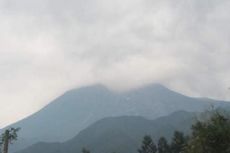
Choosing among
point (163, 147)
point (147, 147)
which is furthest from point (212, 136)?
point (147, 147)

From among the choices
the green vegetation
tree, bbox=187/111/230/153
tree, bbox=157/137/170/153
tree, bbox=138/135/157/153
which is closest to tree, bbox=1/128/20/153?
the green vegetation

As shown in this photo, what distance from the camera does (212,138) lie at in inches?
2133

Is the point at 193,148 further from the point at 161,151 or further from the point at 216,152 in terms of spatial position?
the point at 161,151

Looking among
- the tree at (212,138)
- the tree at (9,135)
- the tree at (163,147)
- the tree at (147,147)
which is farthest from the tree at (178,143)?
the tree at (212,138)

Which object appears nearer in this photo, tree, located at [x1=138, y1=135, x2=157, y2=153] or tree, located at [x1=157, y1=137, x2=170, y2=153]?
tree, located at [x1=157, y1=137, x2=170, y2=153]

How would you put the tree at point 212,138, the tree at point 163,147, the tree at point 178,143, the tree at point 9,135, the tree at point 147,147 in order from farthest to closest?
the tree at point 147,147 → the tree at point 163,147 → the tree at point 178,143 → the tree at point 9,135 → the tree at point 212,138

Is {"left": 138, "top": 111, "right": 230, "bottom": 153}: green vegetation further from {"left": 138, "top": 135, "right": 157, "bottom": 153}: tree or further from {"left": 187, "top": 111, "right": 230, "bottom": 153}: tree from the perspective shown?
{"left": 138, "top": 135, "right": 157, "bottom": 153}: tree

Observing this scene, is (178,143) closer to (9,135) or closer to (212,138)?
(9,135)

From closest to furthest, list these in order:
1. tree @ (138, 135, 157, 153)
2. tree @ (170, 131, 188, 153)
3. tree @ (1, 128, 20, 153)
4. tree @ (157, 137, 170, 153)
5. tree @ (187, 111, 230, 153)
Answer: tree @ (187, 111, 230, 153) → tree @ (1, 128, 20, 153) → tree @ (170, 131, 188, 153) → tree @ (157, 137, 170, 153) → tree @ (138, 135, 157, 153)

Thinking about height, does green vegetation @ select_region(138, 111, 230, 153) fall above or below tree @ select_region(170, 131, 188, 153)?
below

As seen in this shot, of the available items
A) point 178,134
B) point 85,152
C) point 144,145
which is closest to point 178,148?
point 178,134

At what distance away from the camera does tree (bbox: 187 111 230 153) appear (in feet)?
173

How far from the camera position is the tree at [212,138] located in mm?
52875

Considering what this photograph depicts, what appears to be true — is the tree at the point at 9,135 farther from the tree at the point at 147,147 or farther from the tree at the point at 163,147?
the tree at the point at 147,147
